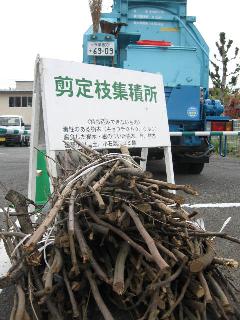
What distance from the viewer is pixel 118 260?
3012mm

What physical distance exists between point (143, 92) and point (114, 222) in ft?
8.07

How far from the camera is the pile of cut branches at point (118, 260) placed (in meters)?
2.95

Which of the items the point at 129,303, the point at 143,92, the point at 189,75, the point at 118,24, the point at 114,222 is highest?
the point at 118,24

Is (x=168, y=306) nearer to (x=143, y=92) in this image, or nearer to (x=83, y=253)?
(x=83, y=253)

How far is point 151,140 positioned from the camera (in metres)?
5.32

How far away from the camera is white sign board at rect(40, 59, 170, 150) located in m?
4.59

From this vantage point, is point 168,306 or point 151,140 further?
point 151,140

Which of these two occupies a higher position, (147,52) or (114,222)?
(147,52)

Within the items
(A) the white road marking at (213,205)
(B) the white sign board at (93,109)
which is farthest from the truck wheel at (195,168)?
(B) the white sign board at (93,109)

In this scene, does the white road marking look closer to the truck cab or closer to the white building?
the truck cab

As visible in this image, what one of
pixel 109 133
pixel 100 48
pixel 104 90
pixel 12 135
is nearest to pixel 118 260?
pixel 109 133

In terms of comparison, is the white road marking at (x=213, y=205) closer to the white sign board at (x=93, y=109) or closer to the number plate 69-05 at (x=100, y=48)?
the white sign board at (x=93, y=109)

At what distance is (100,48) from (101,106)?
298 cm

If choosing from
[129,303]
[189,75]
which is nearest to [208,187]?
[189,75]
